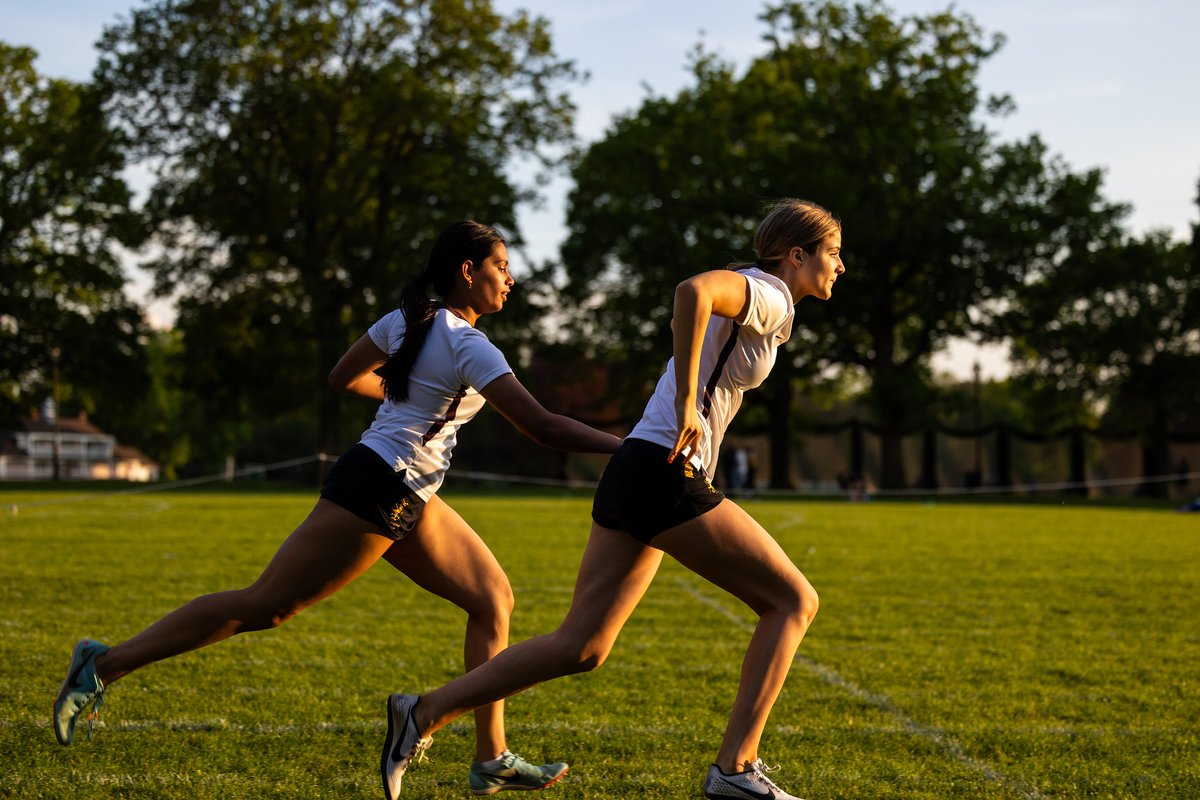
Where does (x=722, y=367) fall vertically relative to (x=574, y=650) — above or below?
above

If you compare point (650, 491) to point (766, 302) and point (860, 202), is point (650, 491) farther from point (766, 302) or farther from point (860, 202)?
point (860, 202)

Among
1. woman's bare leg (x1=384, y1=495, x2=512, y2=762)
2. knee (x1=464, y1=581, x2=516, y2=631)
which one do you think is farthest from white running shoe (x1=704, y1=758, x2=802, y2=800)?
knee (x1=464, y1=581, x2=516, y2=631)

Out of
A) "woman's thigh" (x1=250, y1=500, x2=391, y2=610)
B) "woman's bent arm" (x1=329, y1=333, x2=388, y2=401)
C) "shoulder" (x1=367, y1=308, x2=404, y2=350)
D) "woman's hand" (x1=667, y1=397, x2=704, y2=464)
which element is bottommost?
"woman's thigh" (x1=250, y1=500, x2=391, y2=610)

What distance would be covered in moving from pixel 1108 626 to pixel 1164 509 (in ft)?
88.2

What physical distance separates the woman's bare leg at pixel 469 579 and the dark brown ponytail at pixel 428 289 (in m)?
0.48

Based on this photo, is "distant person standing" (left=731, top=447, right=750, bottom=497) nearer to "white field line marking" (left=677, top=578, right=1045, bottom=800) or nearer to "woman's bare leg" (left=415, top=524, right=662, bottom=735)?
"white field line marking" (left=677, top=578, right=1045, bottom=800)

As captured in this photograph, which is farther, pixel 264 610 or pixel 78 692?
pixel 78 692

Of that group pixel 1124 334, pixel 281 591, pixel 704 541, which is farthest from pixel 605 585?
pixel 1124 334

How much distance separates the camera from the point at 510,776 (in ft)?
15.2

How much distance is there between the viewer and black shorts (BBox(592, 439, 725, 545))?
4.06 meters

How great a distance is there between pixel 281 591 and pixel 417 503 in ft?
1.78

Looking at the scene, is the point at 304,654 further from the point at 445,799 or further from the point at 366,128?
the point at 366,128

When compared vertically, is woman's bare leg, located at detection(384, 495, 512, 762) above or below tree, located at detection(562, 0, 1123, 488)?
below

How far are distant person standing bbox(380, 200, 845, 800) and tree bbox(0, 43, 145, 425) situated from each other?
1848 inches
